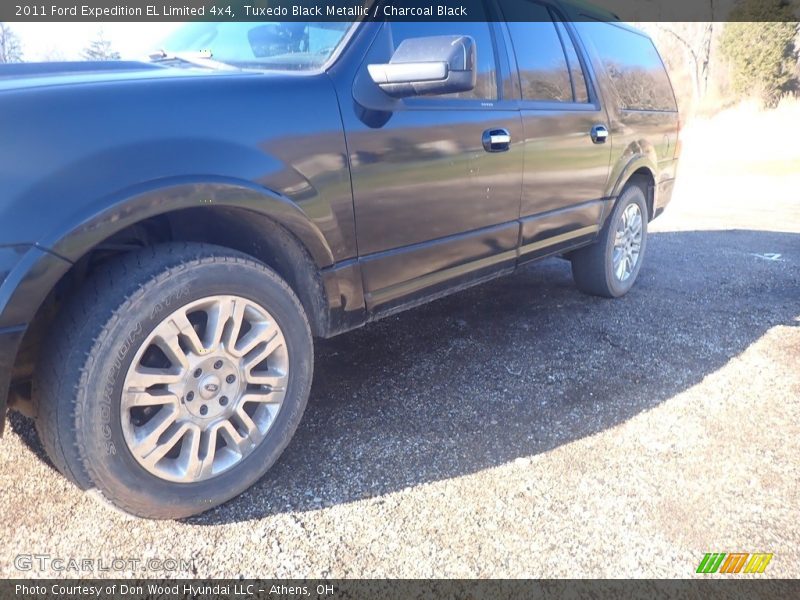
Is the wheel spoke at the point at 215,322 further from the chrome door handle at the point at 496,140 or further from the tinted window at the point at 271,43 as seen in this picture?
the chrome door handle at the point at 496,140

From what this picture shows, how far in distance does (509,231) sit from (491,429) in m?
1.09

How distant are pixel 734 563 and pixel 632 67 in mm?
3700

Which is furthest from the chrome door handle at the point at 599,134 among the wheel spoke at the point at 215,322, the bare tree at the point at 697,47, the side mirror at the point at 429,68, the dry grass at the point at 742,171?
the bare tree at the point at 697,47

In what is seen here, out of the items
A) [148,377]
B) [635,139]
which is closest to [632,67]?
Answer: [635,139]

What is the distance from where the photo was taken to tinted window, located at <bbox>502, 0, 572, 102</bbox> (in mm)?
3221

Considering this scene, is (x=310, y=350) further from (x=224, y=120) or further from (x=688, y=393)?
(x=688, y=393)

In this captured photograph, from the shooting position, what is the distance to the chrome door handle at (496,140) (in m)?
2.84

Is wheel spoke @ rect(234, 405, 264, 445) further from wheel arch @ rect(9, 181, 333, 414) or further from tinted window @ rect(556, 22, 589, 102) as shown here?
tinted window @ rect(556, 22, 589, 102)

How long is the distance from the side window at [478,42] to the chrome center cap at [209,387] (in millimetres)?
1599

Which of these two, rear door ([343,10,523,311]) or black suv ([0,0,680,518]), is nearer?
black suv ([0,0,680,518])

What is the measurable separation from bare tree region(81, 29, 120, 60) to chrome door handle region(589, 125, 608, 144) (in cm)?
273

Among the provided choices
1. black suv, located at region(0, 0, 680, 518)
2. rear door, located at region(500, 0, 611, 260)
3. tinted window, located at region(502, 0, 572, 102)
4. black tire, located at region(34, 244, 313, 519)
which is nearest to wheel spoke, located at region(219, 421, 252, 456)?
black suv, located at region(0, 0, 680, 518)

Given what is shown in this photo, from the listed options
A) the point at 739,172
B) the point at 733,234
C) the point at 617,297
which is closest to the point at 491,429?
the point at 617,297

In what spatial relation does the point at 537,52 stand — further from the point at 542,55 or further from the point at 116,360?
the point at 116,360
